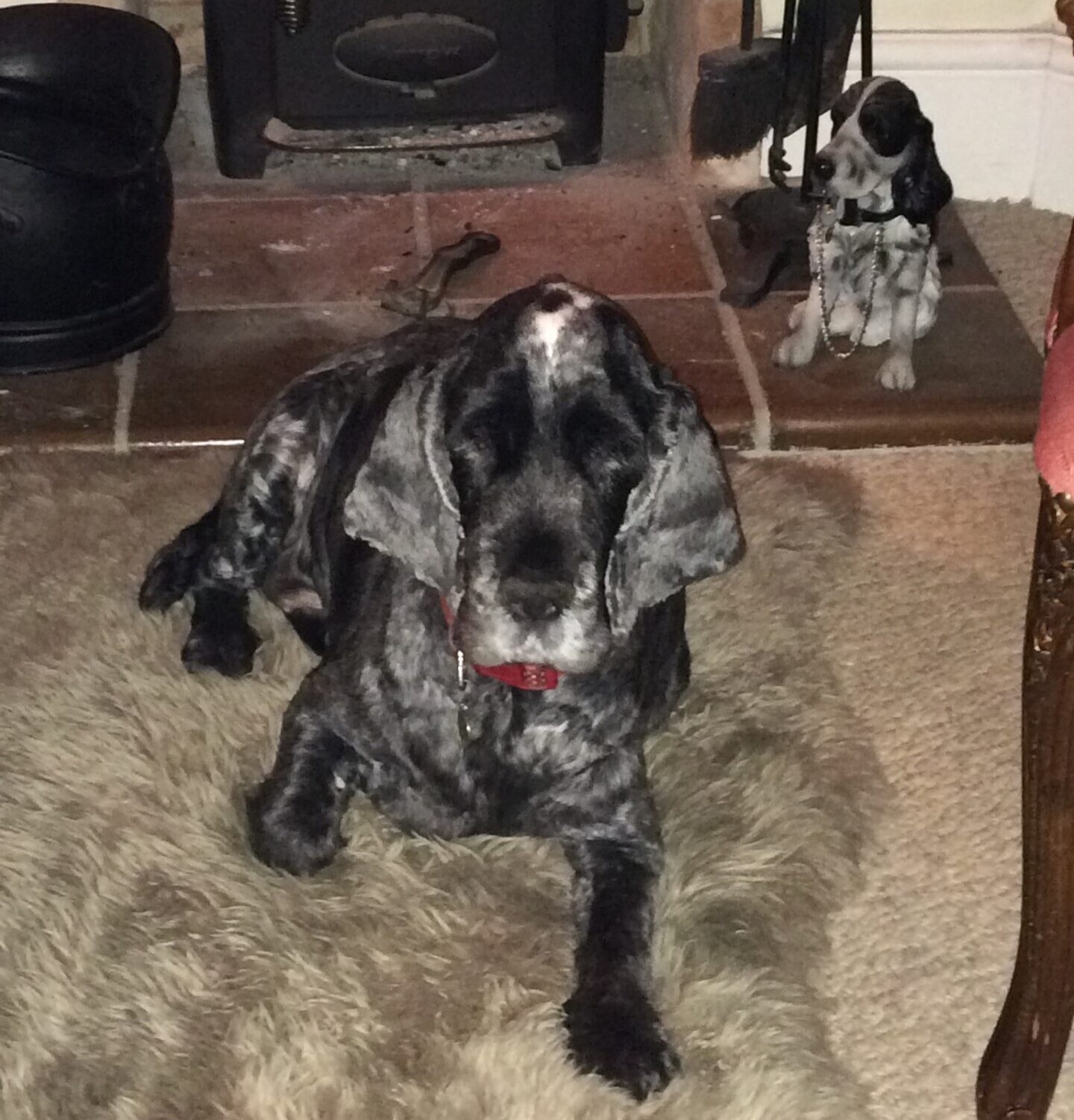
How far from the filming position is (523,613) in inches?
60.1

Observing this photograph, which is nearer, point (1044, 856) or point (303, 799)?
point (1044, 856)

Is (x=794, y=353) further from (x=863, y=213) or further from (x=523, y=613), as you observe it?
(x=523, y=613)

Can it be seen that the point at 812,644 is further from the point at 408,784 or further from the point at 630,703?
the point at 408,784

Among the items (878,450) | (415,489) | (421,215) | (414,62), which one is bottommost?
(878,450)

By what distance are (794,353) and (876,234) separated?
26cm

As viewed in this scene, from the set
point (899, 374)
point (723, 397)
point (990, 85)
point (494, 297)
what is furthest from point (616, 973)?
point (990, 85)

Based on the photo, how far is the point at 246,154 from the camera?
11.1ft

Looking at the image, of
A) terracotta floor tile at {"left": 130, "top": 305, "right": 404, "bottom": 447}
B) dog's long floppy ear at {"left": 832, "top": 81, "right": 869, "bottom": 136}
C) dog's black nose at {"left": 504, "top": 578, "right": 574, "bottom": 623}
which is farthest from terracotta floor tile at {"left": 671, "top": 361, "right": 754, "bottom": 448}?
dog's black nose at {"left": 504, "top": 578, "right": 574, "bottom": 623}

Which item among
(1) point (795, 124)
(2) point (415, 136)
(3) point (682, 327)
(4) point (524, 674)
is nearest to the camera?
(4) point (524, 674)

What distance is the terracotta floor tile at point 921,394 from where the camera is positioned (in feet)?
8.88

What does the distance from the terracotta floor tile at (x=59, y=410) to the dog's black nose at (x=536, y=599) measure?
1376 mm

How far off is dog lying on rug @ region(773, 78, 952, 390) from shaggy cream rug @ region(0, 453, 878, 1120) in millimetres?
694

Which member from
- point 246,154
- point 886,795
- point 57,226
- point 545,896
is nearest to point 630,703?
point 545,896

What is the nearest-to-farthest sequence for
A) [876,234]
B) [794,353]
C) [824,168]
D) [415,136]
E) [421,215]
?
[824,168]
[876,234]
[794,353]
[421,215]
[415,136]
